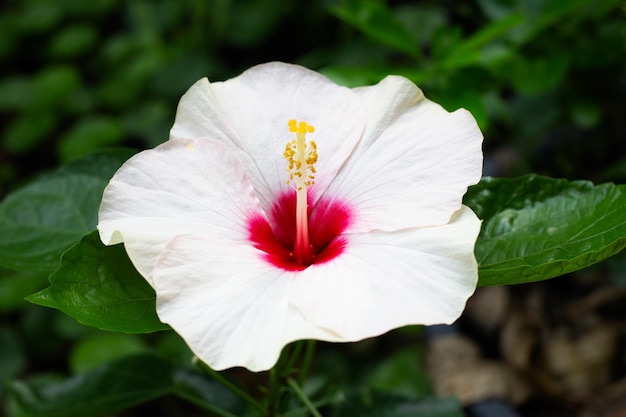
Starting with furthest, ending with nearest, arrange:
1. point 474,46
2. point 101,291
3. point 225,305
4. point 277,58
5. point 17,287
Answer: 1. point 277,58
2. point 17,287
3. point 474,46
4. point 101,291
5. point 225,305

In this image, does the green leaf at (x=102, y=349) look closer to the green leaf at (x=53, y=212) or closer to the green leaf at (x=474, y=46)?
the green leaf at (x=53, y=212)

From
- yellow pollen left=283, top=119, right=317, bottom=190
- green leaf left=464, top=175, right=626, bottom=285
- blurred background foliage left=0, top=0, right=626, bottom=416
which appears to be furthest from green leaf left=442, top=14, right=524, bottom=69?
yellow pollen left=283, top=119, right=317, bottom=190

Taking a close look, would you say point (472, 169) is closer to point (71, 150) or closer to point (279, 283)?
point (279, 283)

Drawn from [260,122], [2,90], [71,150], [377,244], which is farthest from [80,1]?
[377,244]

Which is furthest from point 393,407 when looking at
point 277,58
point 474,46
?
point 277,58

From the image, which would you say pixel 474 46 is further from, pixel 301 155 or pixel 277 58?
pixel 277 58

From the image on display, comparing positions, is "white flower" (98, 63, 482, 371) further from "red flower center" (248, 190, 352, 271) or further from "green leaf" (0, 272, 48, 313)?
"green leaf" (0, 272, 48, 313)
